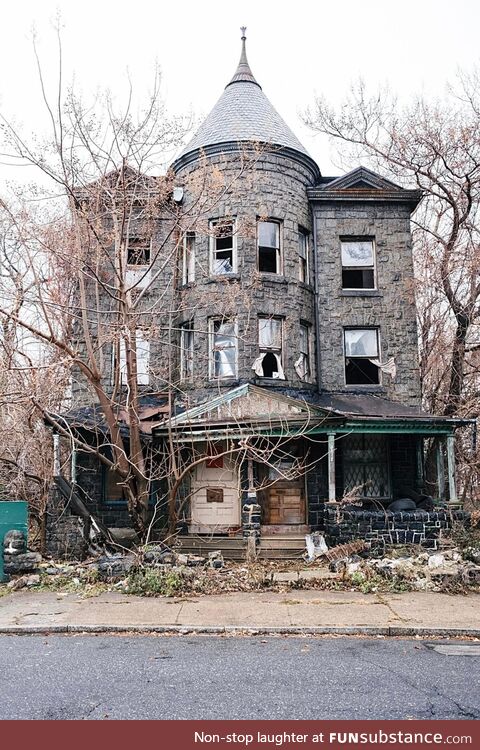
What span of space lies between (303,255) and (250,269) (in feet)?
7.19

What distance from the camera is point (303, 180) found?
63.6 feet

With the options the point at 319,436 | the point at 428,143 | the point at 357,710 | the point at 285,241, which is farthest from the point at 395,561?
the point at 428,143

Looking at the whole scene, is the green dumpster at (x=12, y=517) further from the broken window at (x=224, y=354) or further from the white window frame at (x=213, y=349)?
the broken window at (x=224, y=354)

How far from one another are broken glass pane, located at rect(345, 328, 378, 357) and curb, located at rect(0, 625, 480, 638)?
11.3 metres

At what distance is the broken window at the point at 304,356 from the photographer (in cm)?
1816

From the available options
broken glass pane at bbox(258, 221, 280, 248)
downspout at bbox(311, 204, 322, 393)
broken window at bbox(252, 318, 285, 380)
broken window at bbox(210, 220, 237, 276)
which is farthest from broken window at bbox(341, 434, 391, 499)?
broken glass pane at bbox(258, 221, 280, 248)

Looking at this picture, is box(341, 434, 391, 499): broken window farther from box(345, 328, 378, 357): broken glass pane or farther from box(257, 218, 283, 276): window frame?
box(257, 218, 283, 276): window frame

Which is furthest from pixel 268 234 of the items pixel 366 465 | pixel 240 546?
pixel 240 546

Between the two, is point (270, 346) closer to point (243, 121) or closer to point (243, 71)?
point (243, 121)

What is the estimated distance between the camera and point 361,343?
19.0 m

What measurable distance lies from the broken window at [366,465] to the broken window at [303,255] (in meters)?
5.11

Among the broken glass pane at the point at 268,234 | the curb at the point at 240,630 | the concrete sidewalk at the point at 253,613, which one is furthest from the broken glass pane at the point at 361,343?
the curb at the point at 240,630
